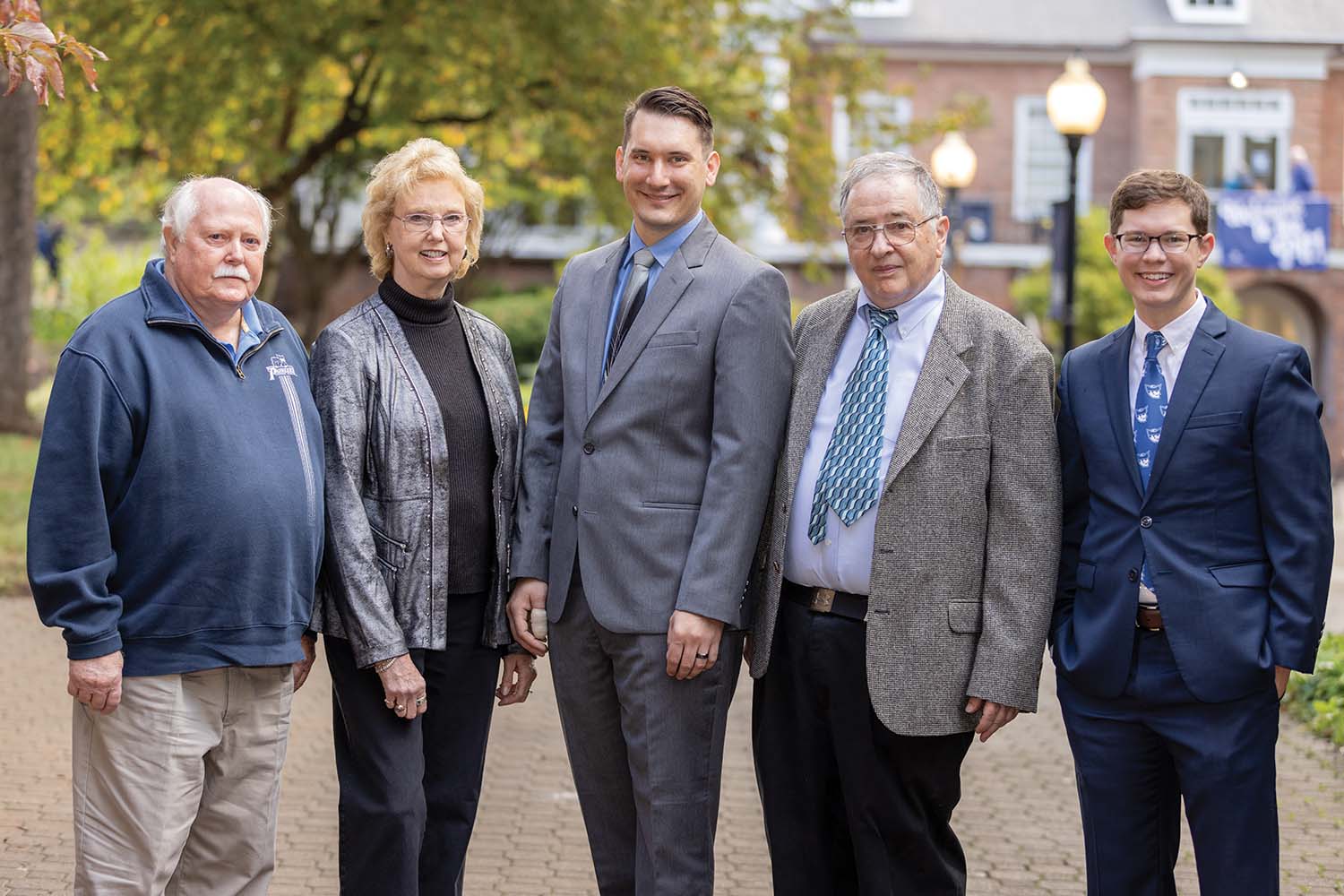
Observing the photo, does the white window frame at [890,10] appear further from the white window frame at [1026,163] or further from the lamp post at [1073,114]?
the lamp post at [1073,114]

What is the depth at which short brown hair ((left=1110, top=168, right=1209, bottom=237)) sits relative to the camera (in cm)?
361

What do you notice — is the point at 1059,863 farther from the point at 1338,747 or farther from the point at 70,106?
the point at 70,106

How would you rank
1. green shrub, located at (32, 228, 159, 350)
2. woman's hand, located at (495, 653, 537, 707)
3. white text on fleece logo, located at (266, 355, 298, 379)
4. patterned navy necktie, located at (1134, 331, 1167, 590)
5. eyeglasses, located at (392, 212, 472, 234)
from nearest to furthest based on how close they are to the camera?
patterned navy necktie, located at (1134, 331, 1167, 590) < white text on fleece logo, located at (266, 355, 298, 379) < eyeglasses, located at (392, 212, 472, 234) < woman's hand, located at (495, 653, 537, 707) < green shrub, located at (32, 228, 159, 350)

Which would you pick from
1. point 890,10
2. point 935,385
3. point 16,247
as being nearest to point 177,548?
point 935,385

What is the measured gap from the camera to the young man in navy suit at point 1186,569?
3.49m

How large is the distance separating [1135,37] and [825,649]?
88.1ft

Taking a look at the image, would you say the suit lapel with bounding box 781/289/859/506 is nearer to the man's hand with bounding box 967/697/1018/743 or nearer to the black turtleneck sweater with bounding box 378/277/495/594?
the man's hand with bounding box 967/697/1018/743

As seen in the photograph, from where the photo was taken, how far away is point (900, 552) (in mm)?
A: 3699

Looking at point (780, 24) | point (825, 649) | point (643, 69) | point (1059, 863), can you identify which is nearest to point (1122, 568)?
point (825, 649)

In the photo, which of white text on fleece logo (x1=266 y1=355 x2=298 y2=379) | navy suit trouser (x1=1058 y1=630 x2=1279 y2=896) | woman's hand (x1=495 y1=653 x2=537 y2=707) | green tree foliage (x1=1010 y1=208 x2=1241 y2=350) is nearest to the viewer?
navy suit trouser (x1=1058 y1=630 x2=1279 y2=896)

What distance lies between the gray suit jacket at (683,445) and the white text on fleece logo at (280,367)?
0.75m

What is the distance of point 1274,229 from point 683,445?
86.0 feet

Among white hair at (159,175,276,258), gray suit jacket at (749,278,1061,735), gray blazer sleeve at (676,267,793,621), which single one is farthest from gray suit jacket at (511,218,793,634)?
white hair at (159,175,276,258)

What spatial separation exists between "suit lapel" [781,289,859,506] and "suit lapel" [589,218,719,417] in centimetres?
39
